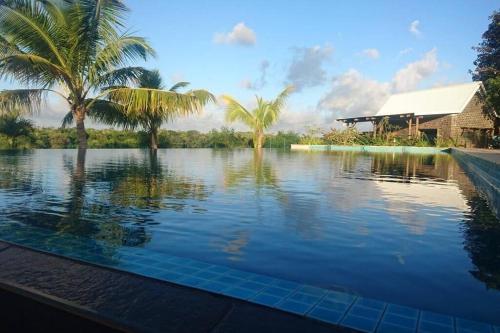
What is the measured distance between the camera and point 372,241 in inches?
131

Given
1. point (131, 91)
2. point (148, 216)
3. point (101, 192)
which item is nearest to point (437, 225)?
point (148, 216)

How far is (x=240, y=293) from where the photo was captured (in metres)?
2.03

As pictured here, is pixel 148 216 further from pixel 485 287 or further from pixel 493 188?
pixel 493 188

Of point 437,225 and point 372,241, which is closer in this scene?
point 372,241

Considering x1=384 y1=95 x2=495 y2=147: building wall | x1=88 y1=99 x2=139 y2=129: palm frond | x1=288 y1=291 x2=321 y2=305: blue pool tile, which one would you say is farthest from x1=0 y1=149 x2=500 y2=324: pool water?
x1=384 y1=95 x2=495 y2=147: building wall

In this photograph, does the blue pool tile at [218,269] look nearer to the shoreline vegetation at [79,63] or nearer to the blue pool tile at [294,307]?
the blue pool tile at [294,307]

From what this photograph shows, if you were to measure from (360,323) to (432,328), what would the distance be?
32 centimetres

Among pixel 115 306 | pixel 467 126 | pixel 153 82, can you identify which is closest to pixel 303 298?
pixel 115 306

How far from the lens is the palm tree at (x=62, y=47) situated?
38.5 feet

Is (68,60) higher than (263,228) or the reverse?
higher

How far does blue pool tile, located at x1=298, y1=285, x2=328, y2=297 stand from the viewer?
205cm

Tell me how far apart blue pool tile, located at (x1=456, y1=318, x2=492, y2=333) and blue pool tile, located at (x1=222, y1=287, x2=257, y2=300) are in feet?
3.16

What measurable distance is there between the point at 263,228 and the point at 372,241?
3.33 ft

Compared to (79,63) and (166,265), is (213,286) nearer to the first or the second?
(166,265)
